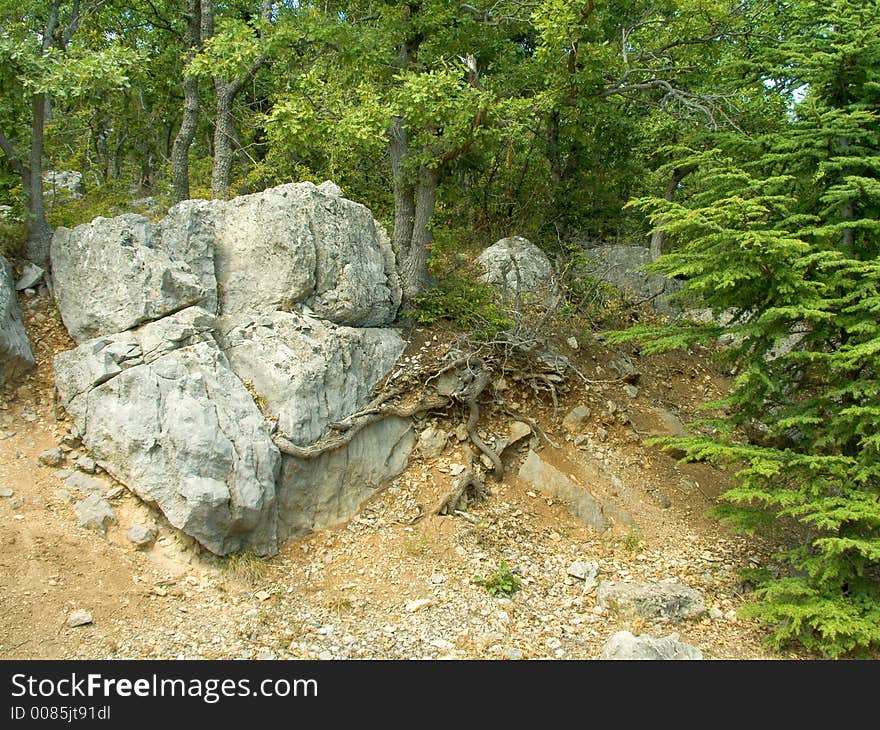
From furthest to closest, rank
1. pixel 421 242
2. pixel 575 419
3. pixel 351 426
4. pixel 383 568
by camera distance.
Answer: pixel 421 242
pixel 575 419
pixel 351 426
pixel 383 568

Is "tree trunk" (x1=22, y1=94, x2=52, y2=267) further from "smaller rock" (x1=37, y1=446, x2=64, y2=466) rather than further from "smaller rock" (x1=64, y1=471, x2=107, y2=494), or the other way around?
"smaller rock" (x1=64, y1=471, x2=107, y2=494)

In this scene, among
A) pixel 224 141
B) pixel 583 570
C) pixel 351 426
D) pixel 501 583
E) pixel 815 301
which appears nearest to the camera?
pixel 815 301

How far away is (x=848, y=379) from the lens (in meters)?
A: 6.94

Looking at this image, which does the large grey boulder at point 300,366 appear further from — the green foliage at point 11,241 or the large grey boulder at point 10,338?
the green foliage at point 11,241

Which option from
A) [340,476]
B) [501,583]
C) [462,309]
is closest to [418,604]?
[501,583]

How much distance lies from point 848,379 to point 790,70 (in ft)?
11.0

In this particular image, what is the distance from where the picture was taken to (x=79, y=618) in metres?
6.07

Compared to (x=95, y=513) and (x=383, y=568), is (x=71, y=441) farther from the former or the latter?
(x=383, y=568)

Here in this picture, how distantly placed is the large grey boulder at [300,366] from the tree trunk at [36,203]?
251 centimetres

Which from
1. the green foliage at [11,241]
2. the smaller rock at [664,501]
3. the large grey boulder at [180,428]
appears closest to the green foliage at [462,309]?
the smaller rock at [664,501]

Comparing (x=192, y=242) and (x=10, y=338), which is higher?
(x=192, y=242)

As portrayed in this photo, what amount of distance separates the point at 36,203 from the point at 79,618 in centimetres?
517

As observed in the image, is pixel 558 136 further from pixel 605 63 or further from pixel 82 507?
pixel 82 507

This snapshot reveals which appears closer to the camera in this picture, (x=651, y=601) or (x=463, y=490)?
(x=651, y=601)
